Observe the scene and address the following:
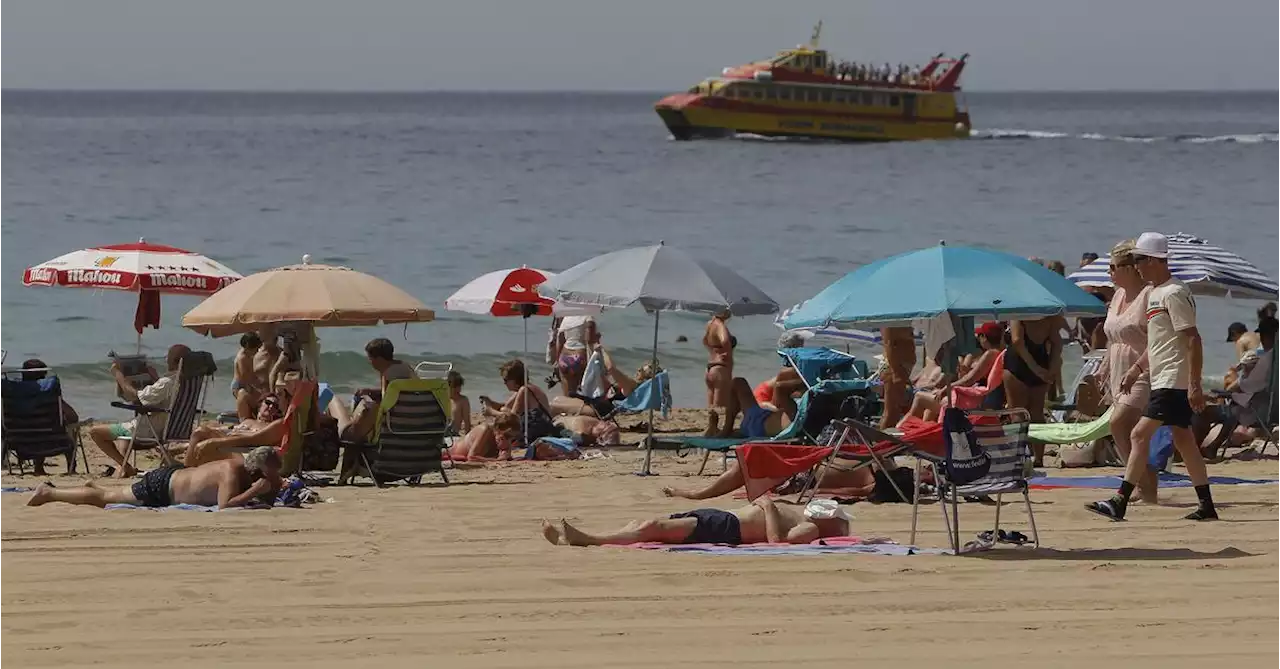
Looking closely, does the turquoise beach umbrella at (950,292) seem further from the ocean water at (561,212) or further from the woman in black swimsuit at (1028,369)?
the ocean water at (561,212)

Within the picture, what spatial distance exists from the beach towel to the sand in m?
0.40

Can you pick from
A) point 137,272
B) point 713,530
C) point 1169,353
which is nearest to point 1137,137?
point 137,272

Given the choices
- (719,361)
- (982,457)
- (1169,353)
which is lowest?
(719,361)

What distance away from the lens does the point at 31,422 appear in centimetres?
1096

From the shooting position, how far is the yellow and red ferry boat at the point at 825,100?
2724 inches

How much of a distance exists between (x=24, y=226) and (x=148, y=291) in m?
27.7

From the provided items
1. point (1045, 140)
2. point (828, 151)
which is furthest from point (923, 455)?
point (1045, 140)

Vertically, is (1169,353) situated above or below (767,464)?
above

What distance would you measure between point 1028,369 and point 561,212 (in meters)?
34.0

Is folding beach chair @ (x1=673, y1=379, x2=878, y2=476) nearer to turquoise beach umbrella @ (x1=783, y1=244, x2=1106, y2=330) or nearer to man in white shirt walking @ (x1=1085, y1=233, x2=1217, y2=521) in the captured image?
turquoise beach umbrella @ (x1=783, y1=244, x2=1106, y2=330)

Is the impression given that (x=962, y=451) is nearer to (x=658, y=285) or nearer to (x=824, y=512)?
(x=824, y=512)

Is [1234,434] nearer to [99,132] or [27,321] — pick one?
[27,321]

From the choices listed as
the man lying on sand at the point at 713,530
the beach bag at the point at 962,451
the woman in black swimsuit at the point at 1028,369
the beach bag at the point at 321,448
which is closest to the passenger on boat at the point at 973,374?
the woman in black swimsuit at the point at 1028,369

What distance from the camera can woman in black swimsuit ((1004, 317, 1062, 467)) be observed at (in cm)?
1095
